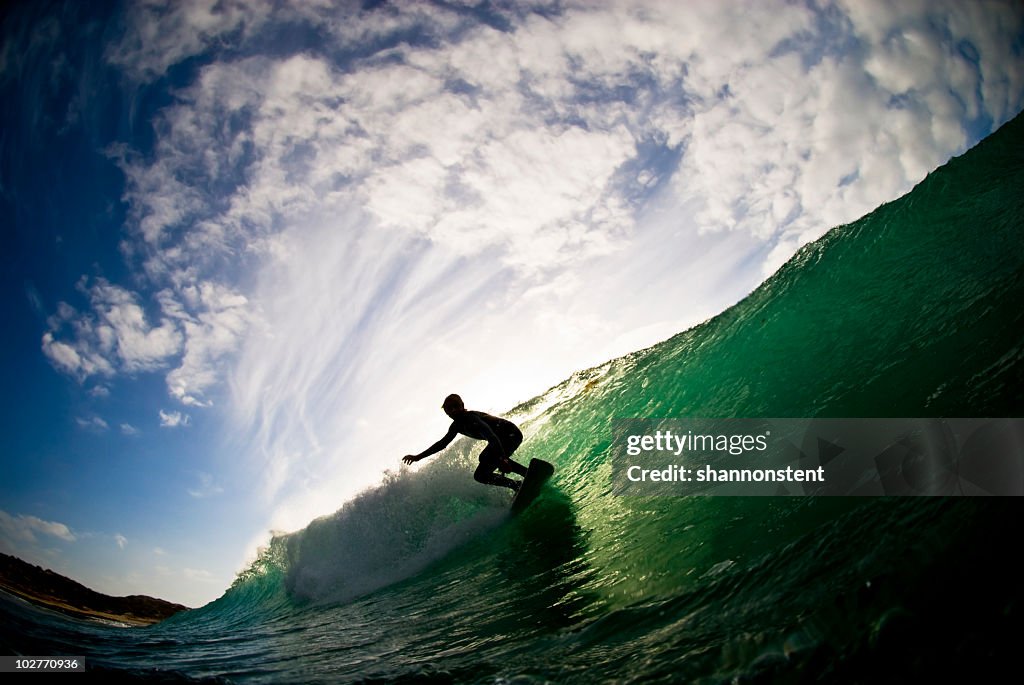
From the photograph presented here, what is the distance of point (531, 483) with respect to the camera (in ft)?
19.9

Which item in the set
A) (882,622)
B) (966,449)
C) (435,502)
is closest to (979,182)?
(966,449)

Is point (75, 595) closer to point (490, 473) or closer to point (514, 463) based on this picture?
point (490, 473)

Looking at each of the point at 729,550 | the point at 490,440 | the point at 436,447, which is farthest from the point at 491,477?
the point at 729,550

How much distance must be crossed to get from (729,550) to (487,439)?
12.0 ft

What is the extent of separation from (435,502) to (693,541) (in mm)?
Answer: 4931

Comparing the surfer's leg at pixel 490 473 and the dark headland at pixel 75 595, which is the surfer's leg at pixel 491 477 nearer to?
the surfer's leg at pixel 490 473

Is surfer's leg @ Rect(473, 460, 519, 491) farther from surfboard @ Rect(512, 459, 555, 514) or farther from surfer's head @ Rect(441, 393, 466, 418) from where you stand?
surfer's head @ Rect(441, 393, 466, 418)

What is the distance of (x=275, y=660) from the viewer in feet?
11.1

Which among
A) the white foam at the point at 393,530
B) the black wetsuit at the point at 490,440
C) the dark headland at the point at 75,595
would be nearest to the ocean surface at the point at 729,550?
the white foam at the point at 393,530

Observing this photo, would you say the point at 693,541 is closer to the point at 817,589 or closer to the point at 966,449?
the point at 817,589

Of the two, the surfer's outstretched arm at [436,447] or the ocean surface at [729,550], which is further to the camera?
the surfer's outstretched arm at [436,447]

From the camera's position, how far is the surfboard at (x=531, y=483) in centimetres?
602

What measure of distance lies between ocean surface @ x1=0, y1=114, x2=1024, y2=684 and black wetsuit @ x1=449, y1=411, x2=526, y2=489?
2.13 ft

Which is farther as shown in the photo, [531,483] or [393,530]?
[393,530]
